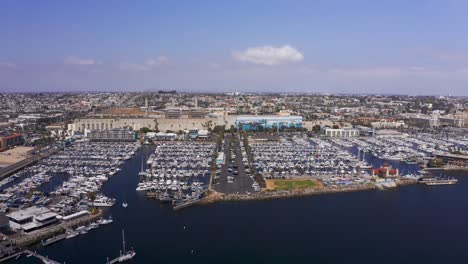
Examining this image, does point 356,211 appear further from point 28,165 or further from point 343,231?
point 28,165

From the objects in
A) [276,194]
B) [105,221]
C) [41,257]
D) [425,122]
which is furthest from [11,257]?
[425,122]

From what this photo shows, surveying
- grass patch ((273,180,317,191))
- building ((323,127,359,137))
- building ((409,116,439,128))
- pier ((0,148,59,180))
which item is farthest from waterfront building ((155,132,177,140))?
building ((409,116,439,128))

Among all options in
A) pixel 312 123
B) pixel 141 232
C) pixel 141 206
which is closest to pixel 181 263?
pixel 141 232

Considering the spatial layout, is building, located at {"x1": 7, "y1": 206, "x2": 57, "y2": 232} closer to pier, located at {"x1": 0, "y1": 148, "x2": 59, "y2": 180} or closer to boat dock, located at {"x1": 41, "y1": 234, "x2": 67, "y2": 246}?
boat dock, located at {"x1": 41, "y1": 234, "x2": 67, "y2": 246}

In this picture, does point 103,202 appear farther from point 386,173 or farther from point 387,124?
point 387,124

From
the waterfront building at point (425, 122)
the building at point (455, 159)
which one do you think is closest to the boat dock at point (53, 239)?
the building at point (455, 159)

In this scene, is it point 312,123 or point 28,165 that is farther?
point 312,123

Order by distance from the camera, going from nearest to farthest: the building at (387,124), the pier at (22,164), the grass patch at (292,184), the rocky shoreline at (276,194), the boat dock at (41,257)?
the boat dock at (41,257) → the rocky shoreline at (276,194) → the grass patch at (292,184) → the pier at (22,164) → the building at (387,124)

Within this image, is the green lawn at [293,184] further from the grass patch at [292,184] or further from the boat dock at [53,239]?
the boat dock at [53,239]
